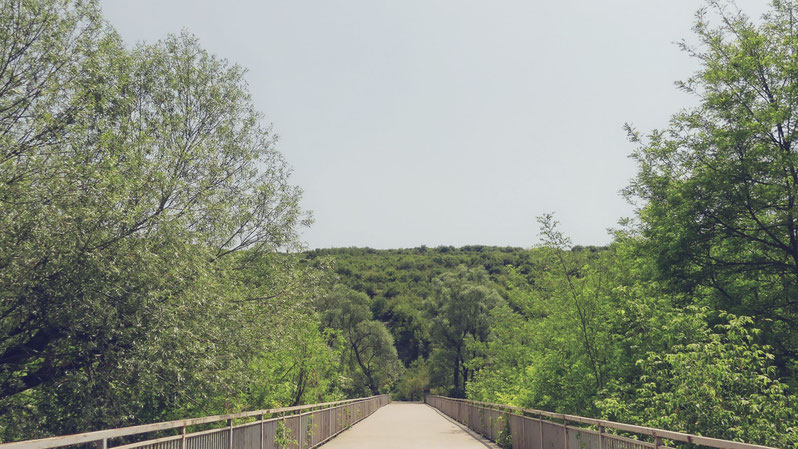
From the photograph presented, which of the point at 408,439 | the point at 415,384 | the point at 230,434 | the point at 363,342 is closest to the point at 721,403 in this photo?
the point at 230,434

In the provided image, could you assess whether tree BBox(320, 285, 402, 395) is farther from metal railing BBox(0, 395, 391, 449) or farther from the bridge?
metal railing BBox(0, 395, 391, 449)

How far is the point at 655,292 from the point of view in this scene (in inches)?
700

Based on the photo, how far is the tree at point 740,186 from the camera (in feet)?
64.4

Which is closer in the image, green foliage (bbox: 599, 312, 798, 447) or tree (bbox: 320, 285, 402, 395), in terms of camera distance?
green foliage (bbox: 599, 312, 798, 447)

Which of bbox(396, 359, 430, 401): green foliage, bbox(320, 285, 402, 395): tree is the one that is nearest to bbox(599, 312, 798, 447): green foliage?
bbox(320, 285, 402, 395): tree

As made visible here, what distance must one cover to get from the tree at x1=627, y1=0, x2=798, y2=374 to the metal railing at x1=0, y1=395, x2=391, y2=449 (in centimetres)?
1319

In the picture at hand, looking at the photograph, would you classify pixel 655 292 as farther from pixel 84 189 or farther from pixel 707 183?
pixel 84 189

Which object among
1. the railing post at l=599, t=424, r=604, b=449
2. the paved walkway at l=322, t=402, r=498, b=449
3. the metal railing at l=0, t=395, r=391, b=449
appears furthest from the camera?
the paved walkway at l=322, t=402, r=498, b=449

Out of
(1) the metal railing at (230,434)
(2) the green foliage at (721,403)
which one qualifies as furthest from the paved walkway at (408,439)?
(2) the green foliage at (721,403)

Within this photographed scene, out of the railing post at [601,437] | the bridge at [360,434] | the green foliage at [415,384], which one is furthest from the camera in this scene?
the green foliage at [415,384]

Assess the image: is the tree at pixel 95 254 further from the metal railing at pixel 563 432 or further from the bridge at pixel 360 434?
the metal railing at pixel 563 432

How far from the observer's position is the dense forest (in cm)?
1189

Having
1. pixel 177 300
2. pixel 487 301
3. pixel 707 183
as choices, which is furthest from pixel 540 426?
pixel 487 301

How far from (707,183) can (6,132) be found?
20.5 m
